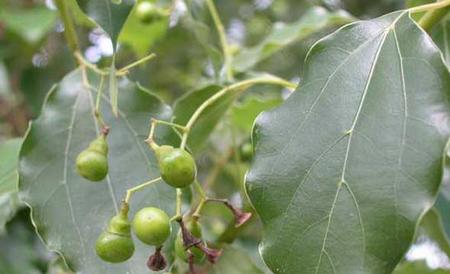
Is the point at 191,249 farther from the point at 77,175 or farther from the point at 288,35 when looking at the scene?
the point at 288,35

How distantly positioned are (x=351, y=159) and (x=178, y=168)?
195 millimetres

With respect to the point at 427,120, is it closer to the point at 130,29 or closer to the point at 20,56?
the point at 130,29

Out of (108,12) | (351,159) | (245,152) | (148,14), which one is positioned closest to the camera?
(351,159)

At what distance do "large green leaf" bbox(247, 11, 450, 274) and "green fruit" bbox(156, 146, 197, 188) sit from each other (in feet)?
0.23

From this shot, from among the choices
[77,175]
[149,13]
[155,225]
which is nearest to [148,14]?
[149,13]

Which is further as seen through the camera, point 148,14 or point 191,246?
point 148,14

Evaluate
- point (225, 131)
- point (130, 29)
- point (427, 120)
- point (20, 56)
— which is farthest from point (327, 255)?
point (20, 56)

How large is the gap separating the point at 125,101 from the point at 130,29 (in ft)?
2.47

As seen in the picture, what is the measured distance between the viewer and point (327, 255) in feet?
3.04

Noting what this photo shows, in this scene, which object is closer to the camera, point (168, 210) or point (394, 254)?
point (394, 254)

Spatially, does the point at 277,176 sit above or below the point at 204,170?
above

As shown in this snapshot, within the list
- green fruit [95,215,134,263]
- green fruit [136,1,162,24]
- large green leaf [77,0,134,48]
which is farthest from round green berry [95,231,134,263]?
green fruit [136,1,162,24]

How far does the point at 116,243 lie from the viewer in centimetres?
102

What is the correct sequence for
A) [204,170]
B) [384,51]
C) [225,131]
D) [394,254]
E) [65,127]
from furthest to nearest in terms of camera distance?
[204,170] < [225,131] < [65,127] < [384,51] < [394,254]
